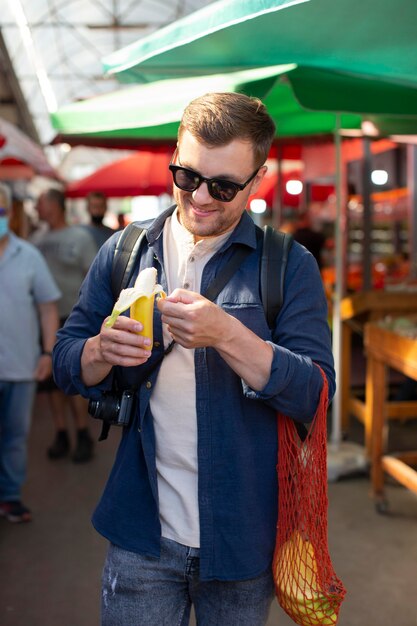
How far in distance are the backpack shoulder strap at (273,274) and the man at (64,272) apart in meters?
4.05

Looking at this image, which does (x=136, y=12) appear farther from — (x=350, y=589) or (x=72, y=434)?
(x=350, y=589)

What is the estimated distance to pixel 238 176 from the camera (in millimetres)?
1718

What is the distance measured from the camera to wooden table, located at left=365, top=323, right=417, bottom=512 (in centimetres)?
433

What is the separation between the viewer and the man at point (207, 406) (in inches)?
67.2

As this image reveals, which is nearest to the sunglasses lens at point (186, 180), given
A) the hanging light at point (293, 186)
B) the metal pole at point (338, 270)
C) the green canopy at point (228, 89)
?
the green canopy at point (228, 89)

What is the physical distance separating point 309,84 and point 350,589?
235cm

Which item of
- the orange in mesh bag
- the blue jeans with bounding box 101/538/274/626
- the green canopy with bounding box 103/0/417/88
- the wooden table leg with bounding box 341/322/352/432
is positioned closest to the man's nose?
the orange in mesh bag

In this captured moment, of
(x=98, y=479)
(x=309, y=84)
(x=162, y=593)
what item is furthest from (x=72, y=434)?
(x=162, y=593)

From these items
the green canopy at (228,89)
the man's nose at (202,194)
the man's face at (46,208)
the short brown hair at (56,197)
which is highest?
the green canopy at (228,89)

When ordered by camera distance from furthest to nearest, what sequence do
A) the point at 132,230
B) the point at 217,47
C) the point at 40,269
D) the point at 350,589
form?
the point at 40,269
the point at 350,589
the point at 217,47
the point at 132,230

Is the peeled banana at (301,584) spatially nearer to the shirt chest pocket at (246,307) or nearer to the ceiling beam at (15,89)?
the shirt chest pocket at (246,307)

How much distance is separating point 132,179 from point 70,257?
618 centimetres

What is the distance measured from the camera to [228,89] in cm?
315

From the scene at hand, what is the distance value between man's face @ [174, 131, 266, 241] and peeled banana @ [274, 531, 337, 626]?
730mm
